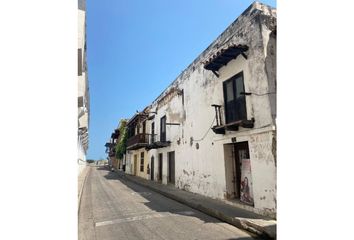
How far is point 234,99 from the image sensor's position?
8.77 meters

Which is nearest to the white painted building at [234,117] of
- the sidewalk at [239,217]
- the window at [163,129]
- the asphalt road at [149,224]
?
the sidewalk at [239,217]

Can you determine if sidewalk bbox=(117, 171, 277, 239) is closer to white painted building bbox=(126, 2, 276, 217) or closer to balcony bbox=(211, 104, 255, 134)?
white painted building bbox=(126, 2, 276, 217)

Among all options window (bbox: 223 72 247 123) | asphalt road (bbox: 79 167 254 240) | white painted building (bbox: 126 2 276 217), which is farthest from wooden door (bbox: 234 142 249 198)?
asphalt road (bbox: 79 167 254 240)

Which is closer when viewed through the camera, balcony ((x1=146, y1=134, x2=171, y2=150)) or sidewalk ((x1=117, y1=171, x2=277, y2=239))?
sidewalk ((x1=117, y1=171, x2=277, y2=239))

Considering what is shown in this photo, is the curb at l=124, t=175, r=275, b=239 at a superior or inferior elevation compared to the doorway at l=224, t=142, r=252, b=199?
inferior

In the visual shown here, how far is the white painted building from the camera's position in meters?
7.30

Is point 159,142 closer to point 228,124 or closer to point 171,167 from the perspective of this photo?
point 171,167

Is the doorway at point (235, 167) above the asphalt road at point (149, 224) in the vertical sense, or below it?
above

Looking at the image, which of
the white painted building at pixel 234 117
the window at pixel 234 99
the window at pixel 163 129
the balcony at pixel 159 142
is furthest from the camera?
the window at pixel 163 129

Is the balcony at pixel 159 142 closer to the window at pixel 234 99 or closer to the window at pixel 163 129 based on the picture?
the window at pixel 163 129

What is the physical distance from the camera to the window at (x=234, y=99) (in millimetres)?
8359

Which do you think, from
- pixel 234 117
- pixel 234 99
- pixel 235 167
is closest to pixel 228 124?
pixel 234 117

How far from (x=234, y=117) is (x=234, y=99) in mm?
601
